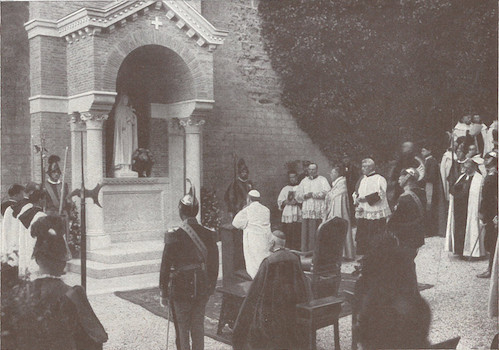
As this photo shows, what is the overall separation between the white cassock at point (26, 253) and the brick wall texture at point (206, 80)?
242 cm

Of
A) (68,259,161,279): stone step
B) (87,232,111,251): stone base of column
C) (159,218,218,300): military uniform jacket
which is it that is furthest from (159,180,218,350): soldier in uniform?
(87,232,111,251): stone base of column

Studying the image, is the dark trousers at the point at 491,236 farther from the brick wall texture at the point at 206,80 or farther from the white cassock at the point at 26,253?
the white cassock at the point at 26,253

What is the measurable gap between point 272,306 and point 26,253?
187cm

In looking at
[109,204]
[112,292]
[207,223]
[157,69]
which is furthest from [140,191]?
[112,292]

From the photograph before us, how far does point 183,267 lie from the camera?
4.37m

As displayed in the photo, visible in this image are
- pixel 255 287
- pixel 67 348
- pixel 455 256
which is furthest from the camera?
pixel 455 256

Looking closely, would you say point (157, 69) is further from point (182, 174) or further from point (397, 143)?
point (397, 143)

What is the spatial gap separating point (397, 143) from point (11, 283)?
5.42 metres

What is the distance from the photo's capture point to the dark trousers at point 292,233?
27.6ft

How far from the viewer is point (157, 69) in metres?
9.04

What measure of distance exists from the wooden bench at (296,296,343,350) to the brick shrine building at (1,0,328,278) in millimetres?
2893

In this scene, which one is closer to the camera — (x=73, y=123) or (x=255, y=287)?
(x=255, y=287)

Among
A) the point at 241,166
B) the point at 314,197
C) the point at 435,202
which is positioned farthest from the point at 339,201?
the point at 435,202

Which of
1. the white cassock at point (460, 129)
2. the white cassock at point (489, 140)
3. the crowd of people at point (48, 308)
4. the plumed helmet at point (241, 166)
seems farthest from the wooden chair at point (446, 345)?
the plumed helmet at point (241, 166)
